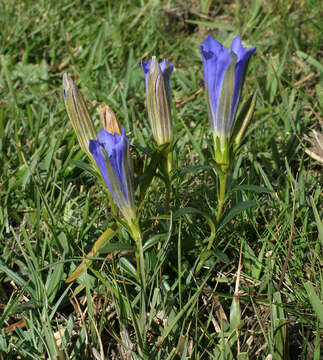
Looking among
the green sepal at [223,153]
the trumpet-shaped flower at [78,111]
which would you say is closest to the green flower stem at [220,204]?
the green sepal at [223,153]

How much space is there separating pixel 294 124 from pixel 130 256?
1169 millimetres

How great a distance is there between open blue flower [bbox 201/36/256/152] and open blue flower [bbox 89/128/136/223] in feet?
0.94

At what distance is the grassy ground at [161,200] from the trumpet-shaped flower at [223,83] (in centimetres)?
12

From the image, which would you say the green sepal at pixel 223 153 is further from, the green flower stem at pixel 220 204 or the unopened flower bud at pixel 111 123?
the unopened flower bud at pixel 111 123

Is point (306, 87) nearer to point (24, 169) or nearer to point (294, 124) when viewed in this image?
point (294, 124)

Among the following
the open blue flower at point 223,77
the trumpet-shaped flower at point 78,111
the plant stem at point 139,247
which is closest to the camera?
the open blue flower at point 223,77

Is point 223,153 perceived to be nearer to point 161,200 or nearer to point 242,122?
point 242,122

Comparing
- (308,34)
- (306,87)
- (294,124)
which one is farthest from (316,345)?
(308,34)

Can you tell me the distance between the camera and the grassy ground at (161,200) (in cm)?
145

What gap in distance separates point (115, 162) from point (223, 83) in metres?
0.37

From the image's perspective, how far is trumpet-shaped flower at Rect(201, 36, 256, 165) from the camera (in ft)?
3.86

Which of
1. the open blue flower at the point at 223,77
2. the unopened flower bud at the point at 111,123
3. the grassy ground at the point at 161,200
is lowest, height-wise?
the grassy ground at the point at 161,200

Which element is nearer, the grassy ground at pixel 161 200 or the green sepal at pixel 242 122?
the green sepal at pixel 242 122

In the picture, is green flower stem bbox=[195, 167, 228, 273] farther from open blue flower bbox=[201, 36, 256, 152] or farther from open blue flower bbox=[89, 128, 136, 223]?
open blue flower bbox=[89, 128, 136, 223]
